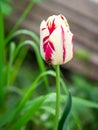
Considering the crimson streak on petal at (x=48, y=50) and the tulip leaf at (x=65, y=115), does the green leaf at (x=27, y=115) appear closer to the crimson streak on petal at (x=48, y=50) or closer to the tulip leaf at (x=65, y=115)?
the tulip leaf at (x=65, y=115)

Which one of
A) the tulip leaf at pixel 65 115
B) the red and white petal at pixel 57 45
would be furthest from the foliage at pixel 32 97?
the red and white petal at pixel 57 45

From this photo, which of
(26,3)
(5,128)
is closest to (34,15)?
(26,3)

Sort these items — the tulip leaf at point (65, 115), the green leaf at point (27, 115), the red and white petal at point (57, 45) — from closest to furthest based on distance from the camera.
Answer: the red and white petal at point (57, 45) < the tulip leaf at point (65, 115) < the green leaf at point (27, 115)

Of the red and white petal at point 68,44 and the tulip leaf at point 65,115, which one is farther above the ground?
the red and white petal at point 68,44

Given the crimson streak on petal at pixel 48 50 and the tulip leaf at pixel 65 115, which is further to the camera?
the tulip leaf at pixel 65 115

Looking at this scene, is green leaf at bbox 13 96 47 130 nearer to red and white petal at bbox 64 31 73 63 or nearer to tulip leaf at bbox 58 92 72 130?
tulip leaf at bbox 58 92 72 130

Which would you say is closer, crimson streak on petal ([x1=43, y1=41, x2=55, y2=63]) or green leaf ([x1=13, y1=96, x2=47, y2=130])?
crimson streak on petal ([x1=43, y1=41, x2=55, y2=63])

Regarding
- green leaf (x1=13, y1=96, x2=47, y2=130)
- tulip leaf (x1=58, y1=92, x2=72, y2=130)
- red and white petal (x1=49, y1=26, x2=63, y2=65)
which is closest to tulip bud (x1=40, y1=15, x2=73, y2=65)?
red and white petal (x1=49, y1=26, x2=63, y2=65)

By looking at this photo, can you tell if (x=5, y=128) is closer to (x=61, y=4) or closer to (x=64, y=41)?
(x=64, y=41)
